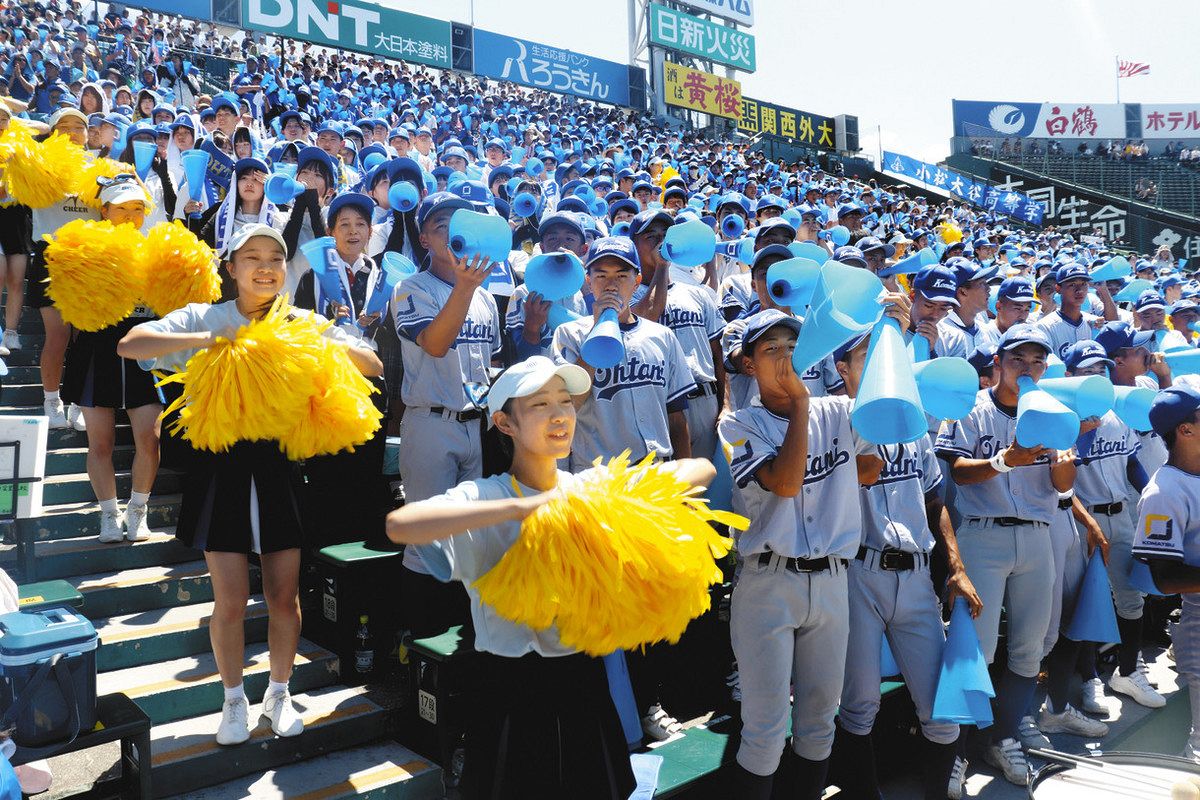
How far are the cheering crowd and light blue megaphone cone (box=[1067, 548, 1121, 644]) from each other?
0.06 m

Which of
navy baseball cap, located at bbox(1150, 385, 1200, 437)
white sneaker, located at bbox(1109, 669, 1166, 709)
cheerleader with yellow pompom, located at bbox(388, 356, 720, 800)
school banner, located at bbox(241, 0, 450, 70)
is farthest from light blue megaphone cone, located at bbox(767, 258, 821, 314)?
school banner, located at bbox(241, 0, 450, 70)

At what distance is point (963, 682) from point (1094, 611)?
1.76m

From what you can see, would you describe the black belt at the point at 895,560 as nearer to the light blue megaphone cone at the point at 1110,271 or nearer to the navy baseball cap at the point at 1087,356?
Result: the navy baseball cap at the point at 1087,356

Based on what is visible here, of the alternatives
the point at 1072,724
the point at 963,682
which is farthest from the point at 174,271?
the point at 1072,724

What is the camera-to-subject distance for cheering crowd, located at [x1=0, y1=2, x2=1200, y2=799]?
2525 mm

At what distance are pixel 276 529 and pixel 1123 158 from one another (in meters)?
42.0

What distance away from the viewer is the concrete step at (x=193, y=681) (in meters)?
3.58

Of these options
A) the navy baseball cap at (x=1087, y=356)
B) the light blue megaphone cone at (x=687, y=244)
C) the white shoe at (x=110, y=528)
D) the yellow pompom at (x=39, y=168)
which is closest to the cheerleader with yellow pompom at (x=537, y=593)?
the light blue megaphone cone at (x=687, y=244)

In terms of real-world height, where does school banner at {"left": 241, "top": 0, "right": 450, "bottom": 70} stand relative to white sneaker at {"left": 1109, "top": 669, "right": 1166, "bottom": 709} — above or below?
above

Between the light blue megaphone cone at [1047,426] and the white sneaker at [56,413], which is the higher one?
the white sneaker at [56,413]

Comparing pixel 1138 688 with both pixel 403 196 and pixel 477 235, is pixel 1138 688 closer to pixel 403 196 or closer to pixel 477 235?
pixel 477 235

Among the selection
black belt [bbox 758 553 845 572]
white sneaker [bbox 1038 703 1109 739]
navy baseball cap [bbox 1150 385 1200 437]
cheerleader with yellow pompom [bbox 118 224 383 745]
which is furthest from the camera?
white sneaker [bbox 1038 703 1109 739]

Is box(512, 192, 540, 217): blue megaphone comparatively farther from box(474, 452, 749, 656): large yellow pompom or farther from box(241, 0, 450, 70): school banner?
box(241, 0, 450, 70): school banner

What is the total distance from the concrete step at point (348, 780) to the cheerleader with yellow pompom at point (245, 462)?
0.55 feet
